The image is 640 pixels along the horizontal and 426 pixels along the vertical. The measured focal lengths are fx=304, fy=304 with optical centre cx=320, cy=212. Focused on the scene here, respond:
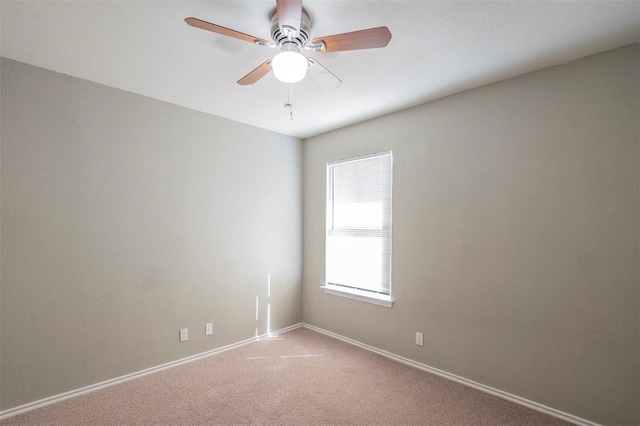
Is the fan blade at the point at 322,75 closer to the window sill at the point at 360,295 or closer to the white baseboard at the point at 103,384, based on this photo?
the window sill at the point at 360,295

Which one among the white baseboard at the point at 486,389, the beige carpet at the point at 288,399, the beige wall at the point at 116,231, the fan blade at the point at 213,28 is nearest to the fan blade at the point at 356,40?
the fan blade at the point at 213,28

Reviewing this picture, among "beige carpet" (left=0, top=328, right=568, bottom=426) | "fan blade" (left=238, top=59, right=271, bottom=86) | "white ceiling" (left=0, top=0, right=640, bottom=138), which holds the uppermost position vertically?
"white ceiling" (left=0, top=0, right=640, bottom=138)

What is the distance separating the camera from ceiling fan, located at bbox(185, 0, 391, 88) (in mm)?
1419

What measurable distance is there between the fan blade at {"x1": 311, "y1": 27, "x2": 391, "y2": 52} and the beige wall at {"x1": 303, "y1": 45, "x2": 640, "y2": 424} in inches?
59.9

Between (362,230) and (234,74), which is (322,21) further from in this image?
(362,230)

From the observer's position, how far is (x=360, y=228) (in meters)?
3.58

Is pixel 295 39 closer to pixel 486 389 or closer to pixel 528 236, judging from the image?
pixel 528 236

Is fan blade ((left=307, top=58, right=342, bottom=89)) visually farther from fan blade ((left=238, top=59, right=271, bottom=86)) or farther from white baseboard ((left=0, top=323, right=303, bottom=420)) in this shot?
white baseboard ((left=0, top=323, right=303, bottom=420))

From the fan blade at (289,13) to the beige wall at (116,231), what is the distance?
2.03 meters

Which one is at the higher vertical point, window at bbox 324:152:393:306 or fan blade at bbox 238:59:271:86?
fan blade at bbox 238:59:271:86

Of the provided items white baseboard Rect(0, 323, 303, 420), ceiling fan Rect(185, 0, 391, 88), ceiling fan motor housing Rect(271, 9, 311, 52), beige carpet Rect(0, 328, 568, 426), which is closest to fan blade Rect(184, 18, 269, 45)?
ceiling fan Rect(185, 0, 391, 88)

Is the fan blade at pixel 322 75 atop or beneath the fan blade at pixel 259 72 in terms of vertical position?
beneath

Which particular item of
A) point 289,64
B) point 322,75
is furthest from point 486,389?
point 289,64

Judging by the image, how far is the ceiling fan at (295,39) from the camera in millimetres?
1419
